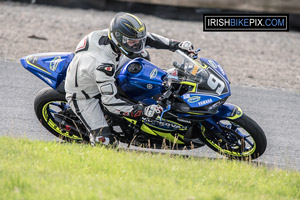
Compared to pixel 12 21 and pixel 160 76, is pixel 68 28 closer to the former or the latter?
pixel 12 21

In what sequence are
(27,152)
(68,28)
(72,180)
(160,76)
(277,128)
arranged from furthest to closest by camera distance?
(68,28) → (277,128) → (160,76) → (27,152) → (72,180)

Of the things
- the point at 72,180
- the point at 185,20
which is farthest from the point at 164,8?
the point at 72,180

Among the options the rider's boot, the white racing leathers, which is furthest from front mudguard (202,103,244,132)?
the rider's boot

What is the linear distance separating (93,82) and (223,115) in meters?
1.62

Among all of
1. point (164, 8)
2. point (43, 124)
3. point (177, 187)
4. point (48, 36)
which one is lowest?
point (177, 187)

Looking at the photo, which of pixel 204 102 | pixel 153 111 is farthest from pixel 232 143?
pixel 153 111

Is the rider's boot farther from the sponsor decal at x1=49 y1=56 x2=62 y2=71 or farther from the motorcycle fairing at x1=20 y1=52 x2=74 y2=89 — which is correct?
the sponsor decal at x1=49 y1=56 x2=62 y2=71

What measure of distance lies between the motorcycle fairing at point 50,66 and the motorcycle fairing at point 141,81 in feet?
2.46

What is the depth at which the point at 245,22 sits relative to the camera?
1358 cm

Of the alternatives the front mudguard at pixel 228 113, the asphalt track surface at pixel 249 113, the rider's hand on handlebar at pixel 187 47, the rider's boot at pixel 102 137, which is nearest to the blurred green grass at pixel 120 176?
the rider's boot at pixel 102 137

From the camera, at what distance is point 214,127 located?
19.8 feet

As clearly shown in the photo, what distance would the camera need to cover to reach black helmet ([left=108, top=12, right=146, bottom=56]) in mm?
5562

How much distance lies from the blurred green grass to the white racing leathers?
45cm

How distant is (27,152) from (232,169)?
2.28 meters
